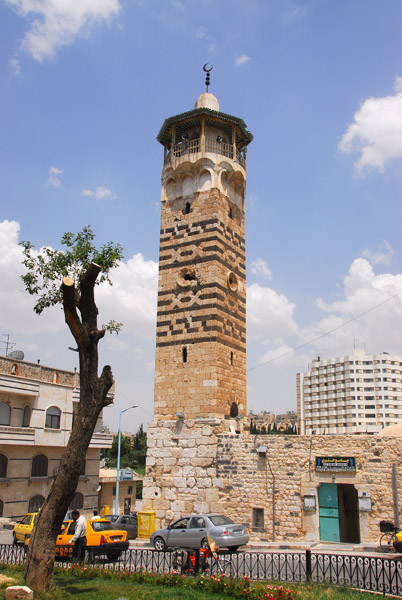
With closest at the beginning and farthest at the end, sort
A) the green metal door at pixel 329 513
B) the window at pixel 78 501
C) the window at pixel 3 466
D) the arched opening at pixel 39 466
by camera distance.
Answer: the green metal door at pixel 329 513 → the window at pixel 3 466 → the arched opening at pixel 39 466 → the window at pixel 78 501

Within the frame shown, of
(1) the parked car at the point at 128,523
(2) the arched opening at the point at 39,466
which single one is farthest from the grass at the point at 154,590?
(2) the arched opening at the point at 39,466

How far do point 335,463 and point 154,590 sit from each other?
9637 millimetres

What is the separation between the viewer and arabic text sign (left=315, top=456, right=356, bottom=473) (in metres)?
17.8

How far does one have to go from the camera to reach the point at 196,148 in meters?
24.0

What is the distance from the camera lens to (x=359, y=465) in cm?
1778

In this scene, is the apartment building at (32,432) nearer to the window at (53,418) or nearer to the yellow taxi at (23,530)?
the window at (53,418)

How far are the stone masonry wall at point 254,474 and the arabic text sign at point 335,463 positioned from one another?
164 mm

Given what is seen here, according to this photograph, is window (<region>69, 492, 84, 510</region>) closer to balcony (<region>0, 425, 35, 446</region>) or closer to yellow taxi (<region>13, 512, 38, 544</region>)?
balcony (<region>0, 425, 35, 446</region>)

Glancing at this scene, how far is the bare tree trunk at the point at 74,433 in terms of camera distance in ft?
33.1

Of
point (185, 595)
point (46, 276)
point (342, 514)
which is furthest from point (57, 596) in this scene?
point (342, 514)

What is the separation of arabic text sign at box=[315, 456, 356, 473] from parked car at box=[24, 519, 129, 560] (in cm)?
722

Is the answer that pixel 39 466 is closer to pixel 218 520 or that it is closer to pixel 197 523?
pixel 197 523

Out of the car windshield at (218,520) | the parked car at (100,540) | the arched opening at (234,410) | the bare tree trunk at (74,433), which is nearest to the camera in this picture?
the bare tree trunk at (74,433)

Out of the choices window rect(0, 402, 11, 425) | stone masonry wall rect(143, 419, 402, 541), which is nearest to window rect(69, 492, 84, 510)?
window rect(0, 402, 11, 425)
